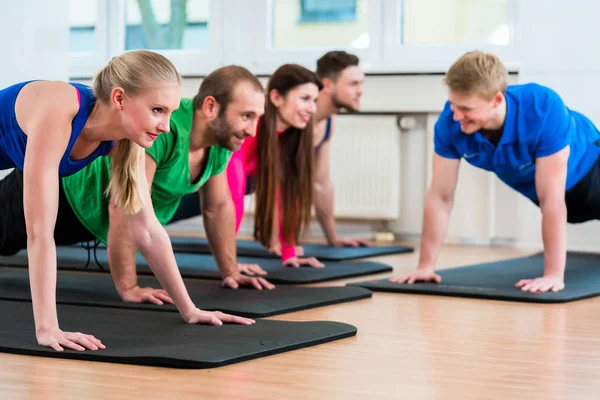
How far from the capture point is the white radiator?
205 inches

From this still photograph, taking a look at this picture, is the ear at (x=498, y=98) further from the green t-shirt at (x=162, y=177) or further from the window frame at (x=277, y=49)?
the window frame at (x=277, y=49)

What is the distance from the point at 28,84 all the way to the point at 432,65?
324 cm

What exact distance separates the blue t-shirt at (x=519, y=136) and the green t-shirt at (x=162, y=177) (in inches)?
28.7

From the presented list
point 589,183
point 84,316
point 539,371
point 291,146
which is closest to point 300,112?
point 291,146

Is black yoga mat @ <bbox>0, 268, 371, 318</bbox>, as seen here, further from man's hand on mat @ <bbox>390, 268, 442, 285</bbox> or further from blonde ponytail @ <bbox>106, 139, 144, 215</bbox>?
blonde ponytail @ <bbox>106, 139, 144, 215</bbox>

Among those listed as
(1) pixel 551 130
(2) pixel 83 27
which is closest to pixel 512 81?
(1) pixel 551 130

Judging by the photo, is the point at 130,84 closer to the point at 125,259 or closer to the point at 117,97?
the point at 117,97

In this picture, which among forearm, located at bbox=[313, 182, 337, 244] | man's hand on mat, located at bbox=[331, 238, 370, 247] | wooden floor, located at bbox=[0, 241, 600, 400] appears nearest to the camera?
wooden floor, located at bbox=[0, 241, 600, 400]

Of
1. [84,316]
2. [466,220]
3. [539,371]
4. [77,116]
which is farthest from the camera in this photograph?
[466,220]

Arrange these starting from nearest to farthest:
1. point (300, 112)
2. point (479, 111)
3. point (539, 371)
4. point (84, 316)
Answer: point (539, 371)
point (84, 316)
point (479, 111)
point (300, 112)

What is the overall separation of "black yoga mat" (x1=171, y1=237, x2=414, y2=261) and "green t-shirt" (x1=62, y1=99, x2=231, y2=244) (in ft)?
3.64

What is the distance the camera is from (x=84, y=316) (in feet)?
7.77

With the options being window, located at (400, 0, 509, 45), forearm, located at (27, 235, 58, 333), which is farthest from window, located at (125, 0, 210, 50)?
forearm, located at (27, 235, 58, 333)

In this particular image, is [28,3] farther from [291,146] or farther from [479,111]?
[479,111]
